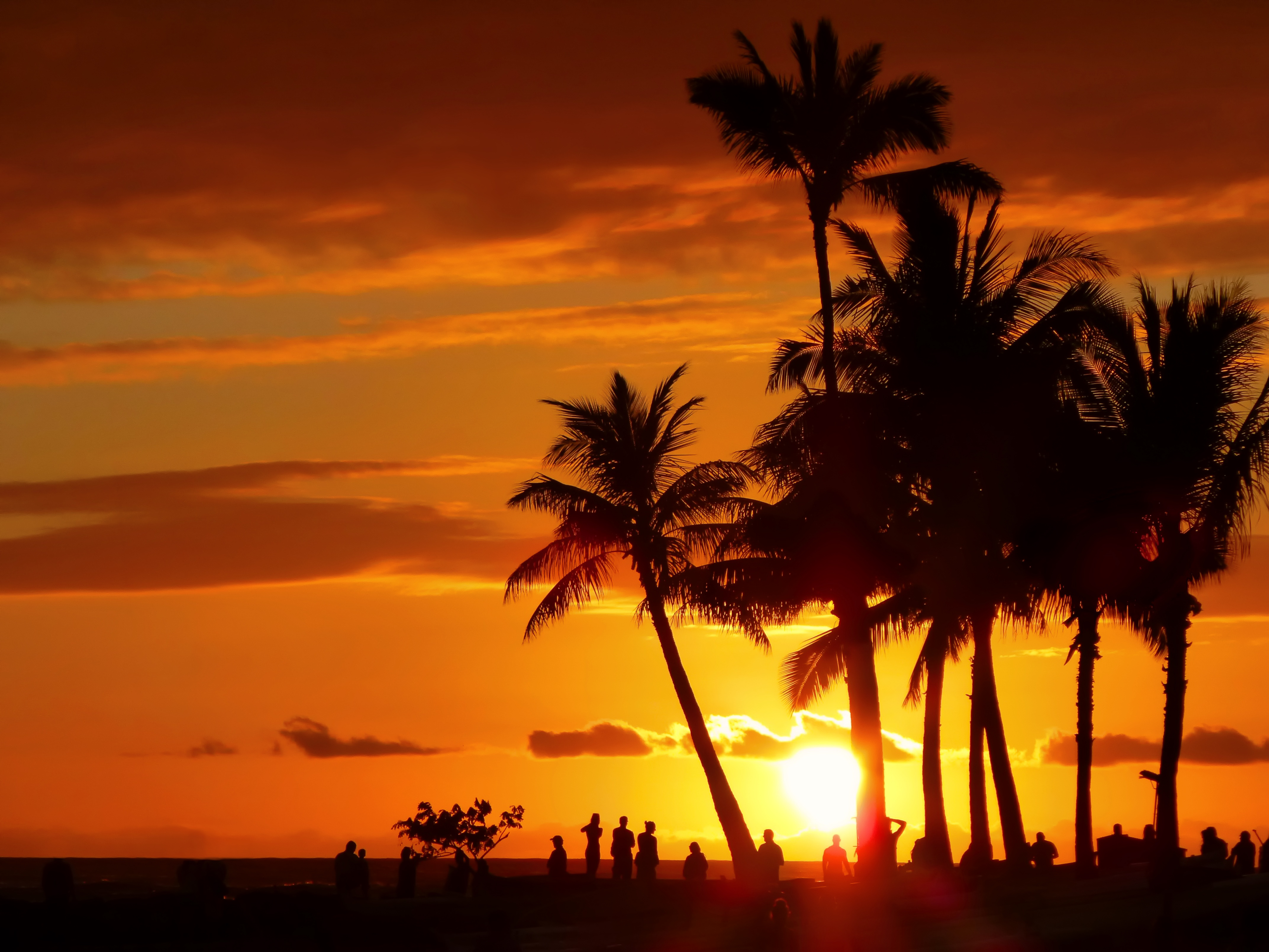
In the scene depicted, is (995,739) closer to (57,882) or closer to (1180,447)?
(1180,447)

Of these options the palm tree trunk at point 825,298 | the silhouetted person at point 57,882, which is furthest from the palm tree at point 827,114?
the silhouetted person at point 57,882

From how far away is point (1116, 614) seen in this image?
3631 centimetres

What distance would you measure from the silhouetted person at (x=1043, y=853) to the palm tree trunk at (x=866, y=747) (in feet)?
17.1

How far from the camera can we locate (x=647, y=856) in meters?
34.0

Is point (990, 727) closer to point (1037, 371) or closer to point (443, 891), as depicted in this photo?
point (1037, 371)

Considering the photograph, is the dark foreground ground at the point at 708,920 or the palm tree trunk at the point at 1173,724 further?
the palm tree trunk at the point at 1173,724

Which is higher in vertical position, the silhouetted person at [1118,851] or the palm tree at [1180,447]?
the palm tree at [1180,447]

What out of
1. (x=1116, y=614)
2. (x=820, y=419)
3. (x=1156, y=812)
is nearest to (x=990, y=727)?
(x=1116, y=614)

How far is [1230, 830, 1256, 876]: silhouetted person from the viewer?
33.1 metres

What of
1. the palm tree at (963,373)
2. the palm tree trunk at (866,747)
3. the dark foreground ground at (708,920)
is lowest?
the dark foreground ground at (708,920)

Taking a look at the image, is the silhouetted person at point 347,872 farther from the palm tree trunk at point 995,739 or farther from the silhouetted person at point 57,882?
the palm tree trunk at point 995,739

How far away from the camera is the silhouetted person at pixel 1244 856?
109 feet

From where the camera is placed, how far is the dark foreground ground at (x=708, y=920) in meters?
25.4

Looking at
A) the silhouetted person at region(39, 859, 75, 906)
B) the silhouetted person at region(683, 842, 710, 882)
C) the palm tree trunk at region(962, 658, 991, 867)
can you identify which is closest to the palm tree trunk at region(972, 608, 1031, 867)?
the palm tree trunk at region(962, 658, 991, 867)
